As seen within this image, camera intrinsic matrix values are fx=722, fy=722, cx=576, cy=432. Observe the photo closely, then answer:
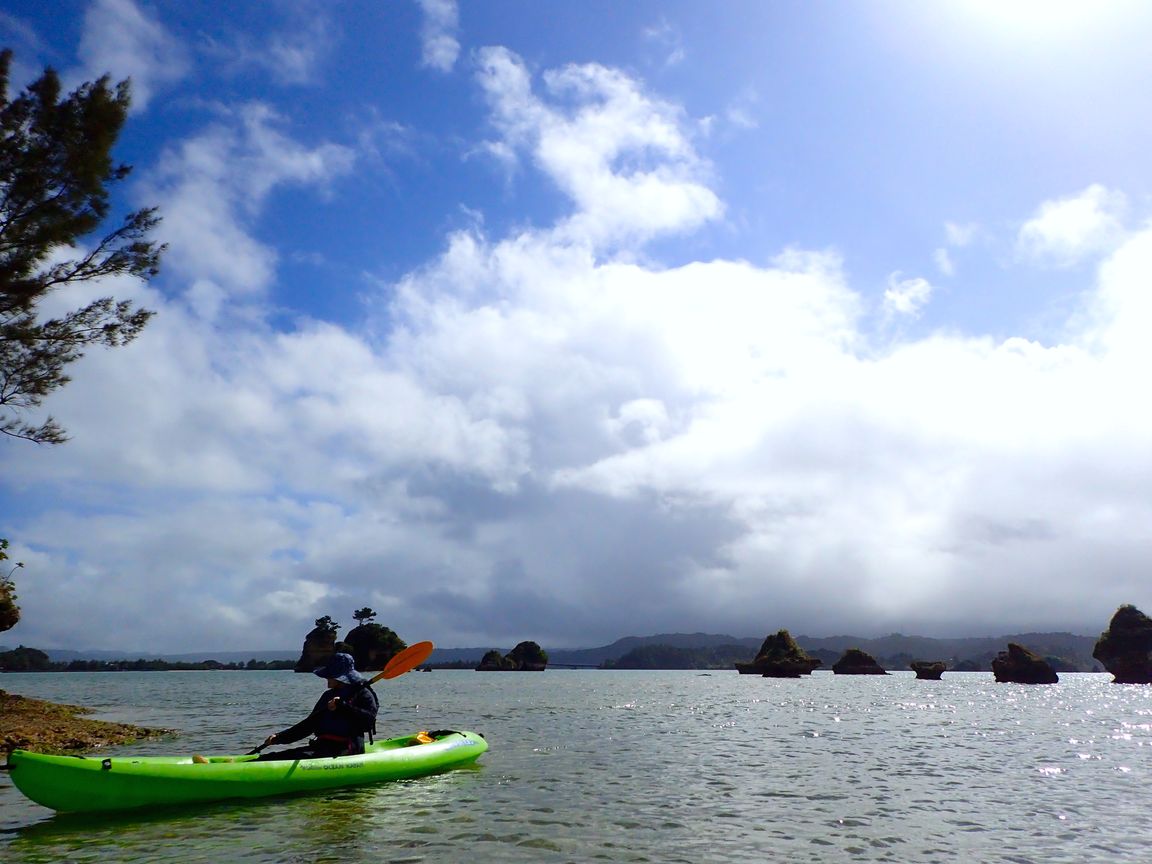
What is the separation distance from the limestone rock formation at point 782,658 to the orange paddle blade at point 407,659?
11476 cm

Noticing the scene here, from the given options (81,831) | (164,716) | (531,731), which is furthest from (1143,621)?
(81,831)

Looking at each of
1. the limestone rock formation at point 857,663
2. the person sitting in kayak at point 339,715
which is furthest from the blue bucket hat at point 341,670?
the limestone rock formation at point 857,663

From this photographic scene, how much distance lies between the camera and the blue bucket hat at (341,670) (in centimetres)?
1431

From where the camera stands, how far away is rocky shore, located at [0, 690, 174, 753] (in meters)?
17.3

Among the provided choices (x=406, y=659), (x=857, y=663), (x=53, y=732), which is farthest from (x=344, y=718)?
(x=857, y=663)

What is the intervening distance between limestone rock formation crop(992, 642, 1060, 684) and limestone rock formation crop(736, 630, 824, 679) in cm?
3033

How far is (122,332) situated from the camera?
61.2 feet

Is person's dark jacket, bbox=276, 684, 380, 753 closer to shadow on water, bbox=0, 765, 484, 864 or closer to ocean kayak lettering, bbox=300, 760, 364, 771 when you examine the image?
ocean kayak lettering, bbox=300, 760, 364, 771

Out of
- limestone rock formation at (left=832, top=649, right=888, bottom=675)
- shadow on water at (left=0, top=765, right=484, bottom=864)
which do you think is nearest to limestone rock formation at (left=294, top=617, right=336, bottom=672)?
limestone rock formation at (left=832, top=649, right=888, bottom=675)

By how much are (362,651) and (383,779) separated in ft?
427

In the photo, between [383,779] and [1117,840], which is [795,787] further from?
[383,779]

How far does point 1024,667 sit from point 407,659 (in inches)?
4337

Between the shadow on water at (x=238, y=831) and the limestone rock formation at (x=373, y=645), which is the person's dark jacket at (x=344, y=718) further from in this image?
the limestone rock formation at (x=373, y=645)

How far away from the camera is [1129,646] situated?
352ft
